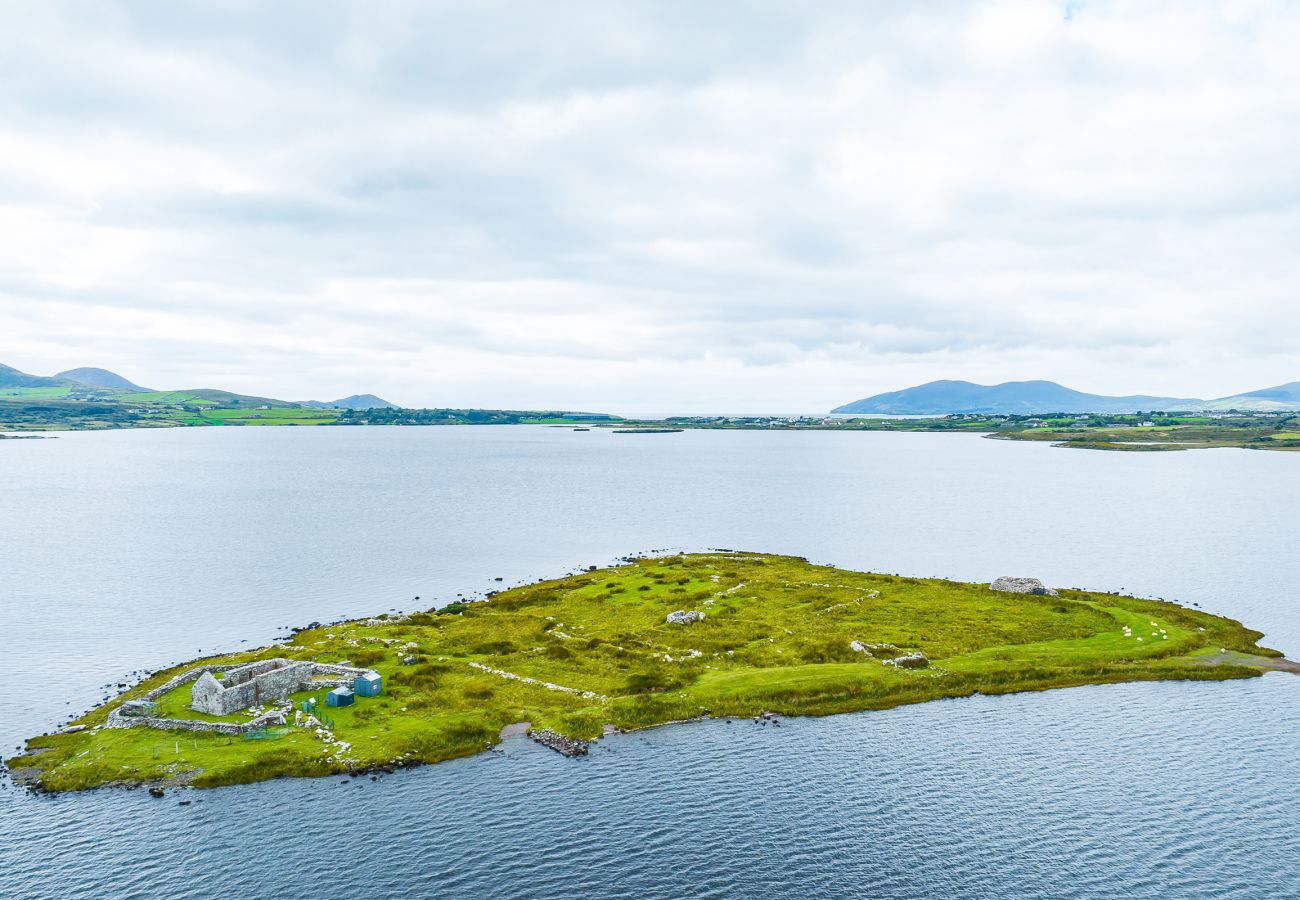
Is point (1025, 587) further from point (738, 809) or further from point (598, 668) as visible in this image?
point (738, 809)

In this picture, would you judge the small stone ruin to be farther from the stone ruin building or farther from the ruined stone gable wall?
the ruined stone gable wall

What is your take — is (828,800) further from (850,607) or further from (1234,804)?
(850,607)

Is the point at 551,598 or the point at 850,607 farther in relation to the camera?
the point at 551,598

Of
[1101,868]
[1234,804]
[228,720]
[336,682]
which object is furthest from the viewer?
[336,682]

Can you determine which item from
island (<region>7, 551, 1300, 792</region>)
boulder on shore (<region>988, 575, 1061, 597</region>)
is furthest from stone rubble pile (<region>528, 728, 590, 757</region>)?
boulder on shore (<region>988, 575, 1061, 597</region>)

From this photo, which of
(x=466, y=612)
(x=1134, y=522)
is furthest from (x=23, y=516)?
(x=1134, y=522)

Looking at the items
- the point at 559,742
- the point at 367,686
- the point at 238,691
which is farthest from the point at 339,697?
the point at 559,742

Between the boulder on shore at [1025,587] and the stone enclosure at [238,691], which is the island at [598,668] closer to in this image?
the stone enclosure at [238,691]

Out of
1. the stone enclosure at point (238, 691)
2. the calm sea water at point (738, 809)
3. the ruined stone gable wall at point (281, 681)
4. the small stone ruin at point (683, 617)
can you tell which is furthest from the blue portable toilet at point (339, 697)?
the small stone ruin at point (683, 617)
